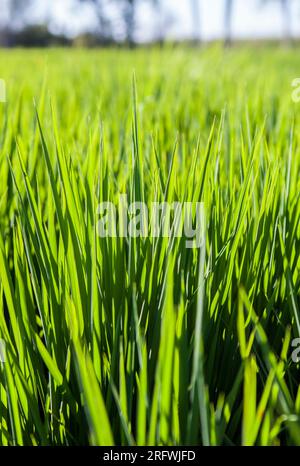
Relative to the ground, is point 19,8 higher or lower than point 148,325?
higher

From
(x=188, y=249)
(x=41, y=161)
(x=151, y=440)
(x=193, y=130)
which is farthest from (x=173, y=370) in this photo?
(x=193, y=130)

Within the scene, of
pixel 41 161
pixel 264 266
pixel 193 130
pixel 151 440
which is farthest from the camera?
pixel 193 130

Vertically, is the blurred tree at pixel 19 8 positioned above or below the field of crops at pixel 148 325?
above

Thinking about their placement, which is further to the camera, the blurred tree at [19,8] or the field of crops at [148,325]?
the blurred tree at [19,8]

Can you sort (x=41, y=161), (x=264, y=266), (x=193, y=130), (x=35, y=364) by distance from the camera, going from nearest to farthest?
1. (x=35, y=364)
2. (x=264, y=266)
3. (x=41, y=161)
4. (x=193, y=130)

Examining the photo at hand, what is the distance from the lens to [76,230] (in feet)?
1.88

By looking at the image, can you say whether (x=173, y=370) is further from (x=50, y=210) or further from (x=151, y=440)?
(x=50, y=210)

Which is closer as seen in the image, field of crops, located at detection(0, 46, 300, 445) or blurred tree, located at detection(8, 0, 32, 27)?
field of crops, located at detection(0, 46, 300, 445)

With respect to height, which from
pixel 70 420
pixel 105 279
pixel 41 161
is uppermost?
pixel 41 161

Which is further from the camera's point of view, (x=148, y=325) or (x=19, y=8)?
(x=19, y=8)

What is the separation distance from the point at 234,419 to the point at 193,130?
2.84 ft

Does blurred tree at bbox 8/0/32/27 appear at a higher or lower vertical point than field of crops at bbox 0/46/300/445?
higher
